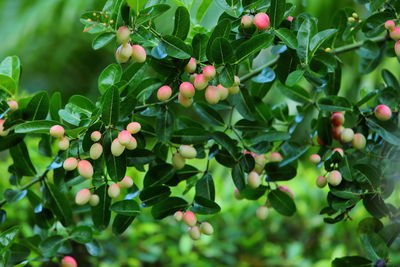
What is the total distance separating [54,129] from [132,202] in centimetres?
13

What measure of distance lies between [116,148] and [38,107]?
0.17 metres

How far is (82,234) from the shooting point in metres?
0.73

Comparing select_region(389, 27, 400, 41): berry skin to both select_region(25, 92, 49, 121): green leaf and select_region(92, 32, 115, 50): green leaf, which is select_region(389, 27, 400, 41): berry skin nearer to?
select_region(92, 32, 115, 50): green leaf

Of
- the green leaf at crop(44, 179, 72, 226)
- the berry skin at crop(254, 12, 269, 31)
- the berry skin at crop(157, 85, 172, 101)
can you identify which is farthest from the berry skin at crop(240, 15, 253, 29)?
the green leaf at crop(44, 179, 72, 226)

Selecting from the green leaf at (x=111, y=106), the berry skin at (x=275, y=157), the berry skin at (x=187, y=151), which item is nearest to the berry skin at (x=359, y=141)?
the berry skin at (x=275, y=157)

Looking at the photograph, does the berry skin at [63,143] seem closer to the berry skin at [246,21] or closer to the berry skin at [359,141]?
the berry skin at [246,21]

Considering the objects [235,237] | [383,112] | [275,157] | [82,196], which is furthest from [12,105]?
[235,237]

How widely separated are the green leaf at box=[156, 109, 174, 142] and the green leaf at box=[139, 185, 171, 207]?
0.06 metres

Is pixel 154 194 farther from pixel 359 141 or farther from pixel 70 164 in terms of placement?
pixel 359 141

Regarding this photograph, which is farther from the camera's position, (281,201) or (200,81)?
(281,201)

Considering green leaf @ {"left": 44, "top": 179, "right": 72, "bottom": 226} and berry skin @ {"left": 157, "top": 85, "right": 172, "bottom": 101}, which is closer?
berry skin @ {"left": 157, "top": 85, "right": 172, "bottom": 101}

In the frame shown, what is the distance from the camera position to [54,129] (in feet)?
1.79

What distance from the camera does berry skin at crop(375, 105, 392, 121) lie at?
2.11 feet

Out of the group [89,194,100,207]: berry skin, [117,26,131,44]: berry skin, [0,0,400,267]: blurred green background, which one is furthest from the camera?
[0,0,400,267]: blurred green background
